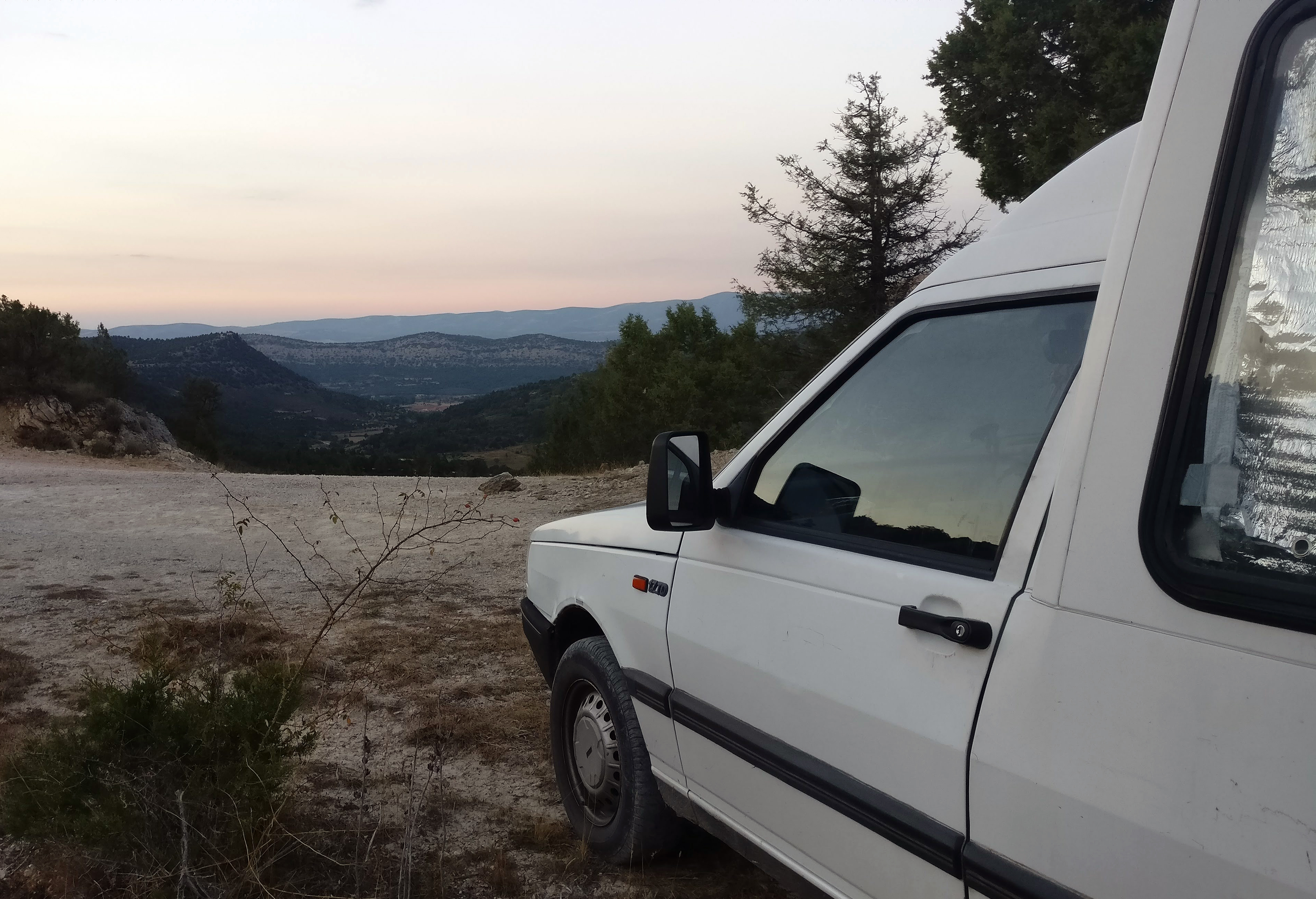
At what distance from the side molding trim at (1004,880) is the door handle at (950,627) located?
14.1 inches

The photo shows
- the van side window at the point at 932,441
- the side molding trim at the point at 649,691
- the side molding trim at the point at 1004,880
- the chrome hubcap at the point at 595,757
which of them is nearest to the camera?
the side molding trim at the point at 1004,880

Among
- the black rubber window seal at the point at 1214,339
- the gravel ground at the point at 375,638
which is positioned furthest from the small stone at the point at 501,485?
the black rubber window seal at the point at 1214,339

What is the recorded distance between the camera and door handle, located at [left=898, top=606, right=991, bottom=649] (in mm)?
1664

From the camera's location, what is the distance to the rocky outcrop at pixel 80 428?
19.6 meters

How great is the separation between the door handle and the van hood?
838mm

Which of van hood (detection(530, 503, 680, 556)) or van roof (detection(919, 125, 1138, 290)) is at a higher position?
van roof (detection(919, 125, 1138, 290))

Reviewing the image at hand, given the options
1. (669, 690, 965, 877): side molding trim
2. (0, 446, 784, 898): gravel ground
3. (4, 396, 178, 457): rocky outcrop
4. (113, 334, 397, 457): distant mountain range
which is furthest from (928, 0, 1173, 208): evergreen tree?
(113, 334, 397, 457): distant mountain range

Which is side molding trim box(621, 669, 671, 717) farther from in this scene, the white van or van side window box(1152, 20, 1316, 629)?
van side window box(1152, 20, 1316, 629)

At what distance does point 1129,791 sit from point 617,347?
175 feet

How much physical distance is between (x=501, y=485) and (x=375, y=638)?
24.5 ft

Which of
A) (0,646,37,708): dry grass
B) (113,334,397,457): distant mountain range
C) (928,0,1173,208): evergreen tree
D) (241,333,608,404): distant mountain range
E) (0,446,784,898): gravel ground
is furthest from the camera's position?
Result: (241,333,608,404): distant mountain range

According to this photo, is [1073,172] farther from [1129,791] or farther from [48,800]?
[48,800]

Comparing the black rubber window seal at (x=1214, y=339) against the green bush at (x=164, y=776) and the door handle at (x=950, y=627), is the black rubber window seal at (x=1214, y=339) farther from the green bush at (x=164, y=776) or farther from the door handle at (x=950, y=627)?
the green bush at (x=164, y=776)

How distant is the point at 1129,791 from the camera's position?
141cm
